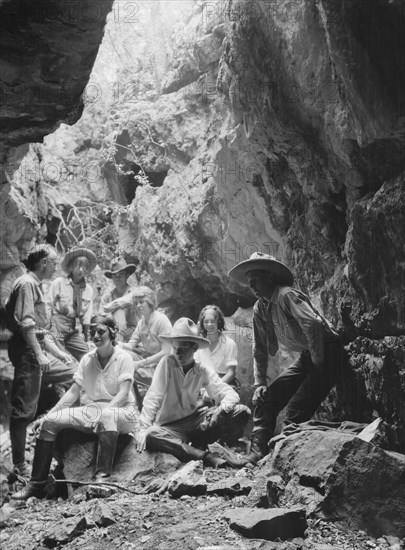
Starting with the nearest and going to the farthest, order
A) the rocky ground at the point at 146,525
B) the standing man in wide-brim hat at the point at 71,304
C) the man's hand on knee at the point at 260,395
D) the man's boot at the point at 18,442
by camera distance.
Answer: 1. the rocky ground at the point at 146,525
2. the man's hand on knee at the point at 260,395
3. the man's boot at the point at 18,442
4. the standing man in wide-brim hat at the point at 71,304

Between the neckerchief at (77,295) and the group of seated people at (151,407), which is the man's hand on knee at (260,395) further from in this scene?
the neckerchief at (77,295)

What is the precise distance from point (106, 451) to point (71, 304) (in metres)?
2.32

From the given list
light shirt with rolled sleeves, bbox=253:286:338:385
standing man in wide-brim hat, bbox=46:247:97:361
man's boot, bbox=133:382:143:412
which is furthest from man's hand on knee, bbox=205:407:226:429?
standing man in wide-brim hat, bbox=46:247:97:361

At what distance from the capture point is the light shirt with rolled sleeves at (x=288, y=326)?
5078mm

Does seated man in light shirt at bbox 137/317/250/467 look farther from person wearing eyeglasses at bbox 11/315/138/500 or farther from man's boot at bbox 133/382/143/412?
man's boot at bbox 133/382/143/412

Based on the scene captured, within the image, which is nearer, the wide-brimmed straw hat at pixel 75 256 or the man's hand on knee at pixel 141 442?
the man's hand on knee at pixel 141 442

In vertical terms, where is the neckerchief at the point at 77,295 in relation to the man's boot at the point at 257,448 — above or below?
above

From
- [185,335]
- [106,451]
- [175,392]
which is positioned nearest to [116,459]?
[106,451]

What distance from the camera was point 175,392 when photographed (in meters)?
5.93

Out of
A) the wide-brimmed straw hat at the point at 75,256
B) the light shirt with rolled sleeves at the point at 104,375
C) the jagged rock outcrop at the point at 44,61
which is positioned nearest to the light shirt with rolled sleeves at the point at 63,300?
the wide-brimmed straw hat at the point at 75,256

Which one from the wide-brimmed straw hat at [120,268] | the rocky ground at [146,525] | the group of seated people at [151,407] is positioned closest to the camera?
the rocky ground at [146,525]

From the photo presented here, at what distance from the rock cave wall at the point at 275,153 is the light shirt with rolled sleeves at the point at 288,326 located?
0.89 ft

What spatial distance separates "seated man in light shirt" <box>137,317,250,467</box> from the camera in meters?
5.78

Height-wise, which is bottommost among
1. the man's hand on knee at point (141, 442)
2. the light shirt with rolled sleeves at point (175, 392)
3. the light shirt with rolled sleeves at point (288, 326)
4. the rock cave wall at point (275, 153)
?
the man's hand on knee at point (141, 442)
